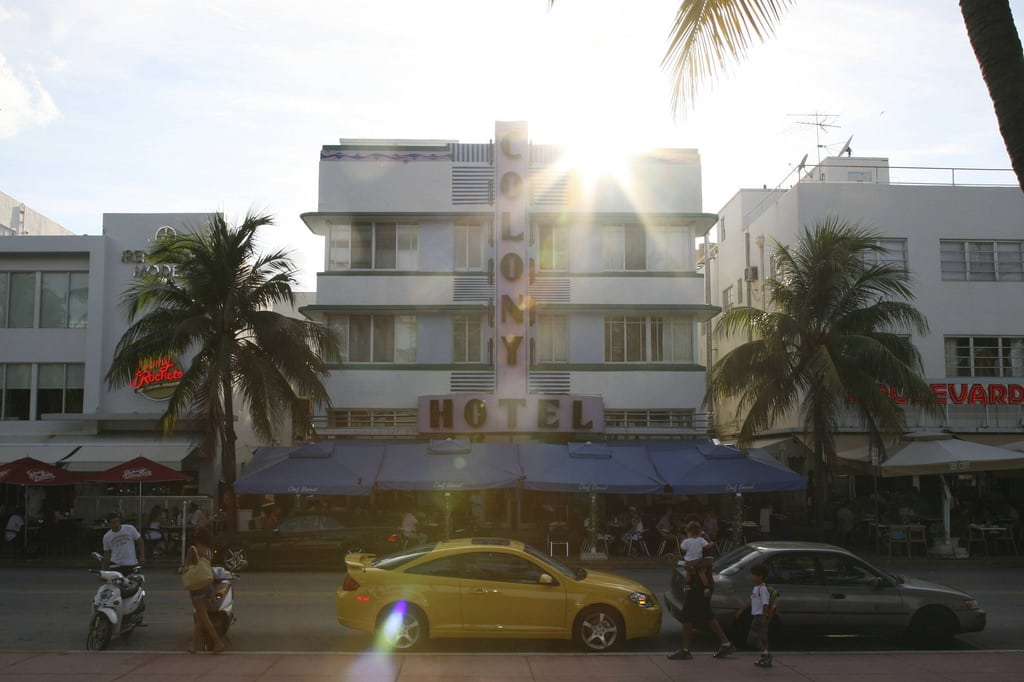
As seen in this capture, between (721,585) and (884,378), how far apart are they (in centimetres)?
1474

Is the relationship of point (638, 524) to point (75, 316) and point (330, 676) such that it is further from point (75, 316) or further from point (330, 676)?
point (75, 316)

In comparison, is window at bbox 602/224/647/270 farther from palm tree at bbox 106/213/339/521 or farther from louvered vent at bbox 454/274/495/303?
palm tree at bbox 106/213/339/521

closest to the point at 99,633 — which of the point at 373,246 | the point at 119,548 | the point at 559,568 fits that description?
the point at 119,548

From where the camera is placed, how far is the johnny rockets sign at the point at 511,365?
98.7ft

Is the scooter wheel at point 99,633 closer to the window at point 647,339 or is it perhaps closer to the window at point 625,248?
the window at point 647,339

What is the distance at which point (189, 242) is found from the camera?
2655 centimetres

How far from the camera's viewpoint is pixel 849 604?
1326 cm

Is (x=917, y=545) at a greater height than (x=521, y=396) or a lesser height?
lesser

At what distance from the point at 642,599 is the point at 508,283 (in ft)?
64.0

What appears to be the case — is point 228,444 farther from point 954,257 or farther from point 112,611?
point 954,257

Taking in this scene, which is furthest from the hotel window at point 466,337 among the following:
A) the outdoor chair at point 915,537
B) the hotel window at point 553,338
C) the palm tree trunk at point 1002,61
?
the palm tree trunk at point 1002,61

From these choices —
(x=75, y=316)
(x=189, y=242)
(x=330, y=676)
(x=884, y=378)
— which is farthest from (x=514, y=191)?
(x=330, y=676)

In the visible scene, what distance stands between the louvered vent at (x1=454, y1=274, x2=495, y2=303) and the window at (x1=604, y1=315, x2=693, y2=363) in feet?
13.1

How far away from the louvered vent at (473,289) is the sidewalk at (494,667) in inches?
797
